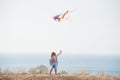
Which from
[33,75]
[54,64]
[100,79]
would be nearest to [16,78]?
[33,75]

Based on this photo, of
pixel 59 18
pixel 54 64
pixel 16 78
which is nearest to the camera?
pixel 16 78

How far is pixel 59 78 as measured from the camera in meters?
14.9

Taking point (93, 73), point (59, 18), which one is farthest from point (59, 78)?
point (59, 18)

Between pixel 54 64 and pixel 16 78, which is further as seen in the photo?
pixel 54 64

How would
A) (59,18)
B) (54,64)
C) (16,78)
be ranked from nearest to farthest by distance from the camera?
(16,78), (54,64), (59,18)

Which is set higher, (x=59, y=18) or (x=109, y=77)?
(x=59, y=18)

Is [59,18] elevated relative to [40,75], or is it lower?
elevated

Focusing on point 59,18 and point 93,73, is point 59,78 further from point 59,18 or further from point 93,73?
point 59,18

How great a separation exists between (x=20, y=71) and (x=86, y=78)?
3.01 metres

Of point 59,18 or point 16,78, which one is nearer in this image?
point 16,78

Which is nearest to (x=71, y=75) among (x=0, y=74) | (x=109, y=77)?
(x=109, y=77)

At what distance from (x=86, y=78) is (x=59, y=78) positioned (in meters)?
1.16

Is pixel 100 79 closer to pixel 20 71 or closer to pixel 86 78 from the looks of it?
pixel 86 78

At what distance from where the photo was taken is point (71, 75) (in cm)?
1557
